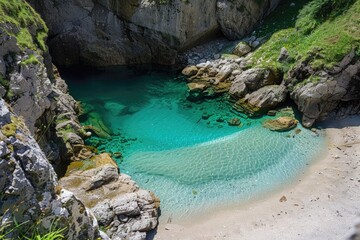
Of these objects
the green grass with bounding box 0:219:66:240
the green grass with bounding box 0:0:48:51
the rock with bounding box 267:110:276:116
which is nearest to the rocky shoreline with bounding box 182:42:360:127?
the rock with bounding box 267:110:276:116

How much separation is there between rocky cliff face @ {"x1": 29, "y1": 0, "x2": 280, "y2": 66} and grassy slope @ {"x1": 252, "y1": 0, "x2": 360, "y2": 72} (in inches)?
179

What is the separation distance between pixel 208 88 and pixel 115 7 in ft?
39.9

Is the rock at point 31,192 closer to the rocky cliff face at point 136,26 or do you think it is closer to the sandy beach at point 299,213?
the sandy beach at point 299,213

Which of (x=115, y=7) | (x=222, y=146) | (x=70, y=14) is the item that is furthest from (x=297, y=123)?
(x=70, y=14)

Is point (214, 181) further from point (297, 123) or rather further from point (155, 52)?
point (155, 52)

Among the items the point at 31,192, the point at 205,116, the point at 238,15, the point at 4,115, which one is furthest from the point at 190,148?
the point at 238,15

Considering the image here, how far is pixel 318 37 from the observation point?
84.5 feet

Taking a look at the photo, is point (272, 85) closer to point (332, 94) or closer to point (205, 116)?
point (332, 94)

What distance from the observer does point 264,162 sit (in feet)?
66.2

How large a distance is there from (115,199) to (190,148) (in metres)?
7.01

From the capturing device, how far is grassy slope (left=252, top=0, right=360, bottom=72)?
23.4 m

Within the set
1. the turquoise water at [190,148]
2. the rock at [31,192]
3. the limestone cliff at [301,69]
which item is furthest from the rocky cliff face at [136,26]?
the rock at [31,192]

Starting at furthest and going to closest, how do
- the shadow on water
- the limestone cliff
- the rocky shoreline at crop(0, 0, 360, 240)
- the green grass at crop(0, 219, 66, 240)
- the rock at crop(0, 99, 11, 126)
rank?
1. the shadow on water
2. the limestone cliff
3. the rocky shoreline at crop(0, 0, 360, 240)
4. the rock at crop(0, 99, 11, 126)
5. the green grass at crop(0, 219, 66, 240)

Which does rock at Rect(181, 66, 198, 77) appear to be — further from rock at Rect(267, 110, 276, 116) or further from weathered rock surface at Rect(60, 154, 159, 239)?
weathered rock surface at Rect(60, 154, 159, 239)
